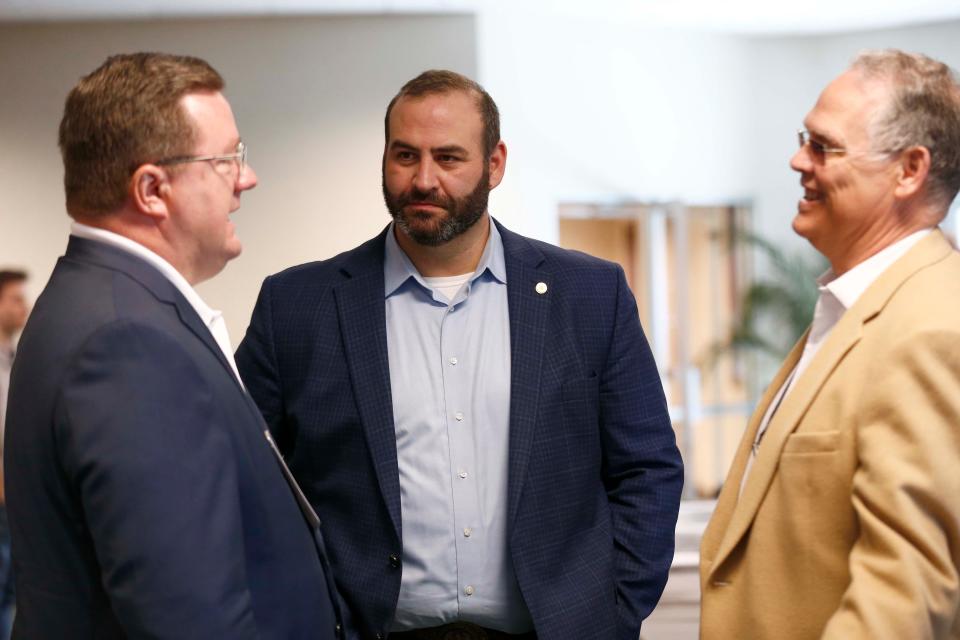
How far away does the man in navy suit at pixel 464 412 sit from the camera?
2012 millimetres

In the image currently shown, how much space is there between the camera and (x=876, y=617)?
1.34 meters

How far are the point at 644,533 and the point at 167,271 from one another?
1091 mm

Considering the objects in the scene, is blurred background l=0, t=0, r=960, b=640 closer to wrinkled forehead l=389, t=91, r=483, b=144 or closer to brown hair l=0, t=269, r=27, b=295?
brown hair l=0, t=269, r=27, b=295

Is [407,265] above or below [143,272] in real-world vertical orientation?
below

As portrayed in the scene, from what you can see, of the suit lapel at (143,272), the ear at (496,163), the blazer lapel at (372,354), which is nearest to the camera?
the suit lapel at (143,272)

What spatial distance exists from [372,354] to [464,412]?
0.67ft

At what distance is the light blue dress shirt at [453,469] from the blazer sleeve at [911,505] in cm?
77

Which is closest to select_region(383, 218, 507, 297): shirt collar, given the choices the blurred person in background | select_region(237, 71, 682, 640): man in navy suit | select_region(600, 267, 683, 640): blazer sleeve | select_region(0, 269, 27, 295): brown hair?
select_region(237, 71, 682, 640): man in navy suit

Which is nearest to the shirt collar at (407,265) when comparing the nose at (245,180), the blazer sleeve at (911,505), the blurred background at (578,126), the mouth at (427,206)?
the mouth at (427,206)

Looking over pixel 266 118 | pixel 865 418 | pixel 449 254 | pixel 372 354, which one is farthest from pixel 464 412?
pixel 266 118

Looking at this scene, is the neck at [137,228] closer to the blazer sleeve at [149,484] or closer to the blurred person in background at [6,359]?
the blazer sleeve at [149,484]

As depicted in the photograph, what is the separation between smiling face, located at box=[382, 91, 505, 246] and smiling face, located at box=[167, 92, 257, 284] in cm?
58

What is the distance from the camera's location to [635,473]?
85.7 inches

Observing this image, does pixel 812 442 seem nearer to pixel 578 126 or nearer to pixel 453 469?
pixel 453 469
